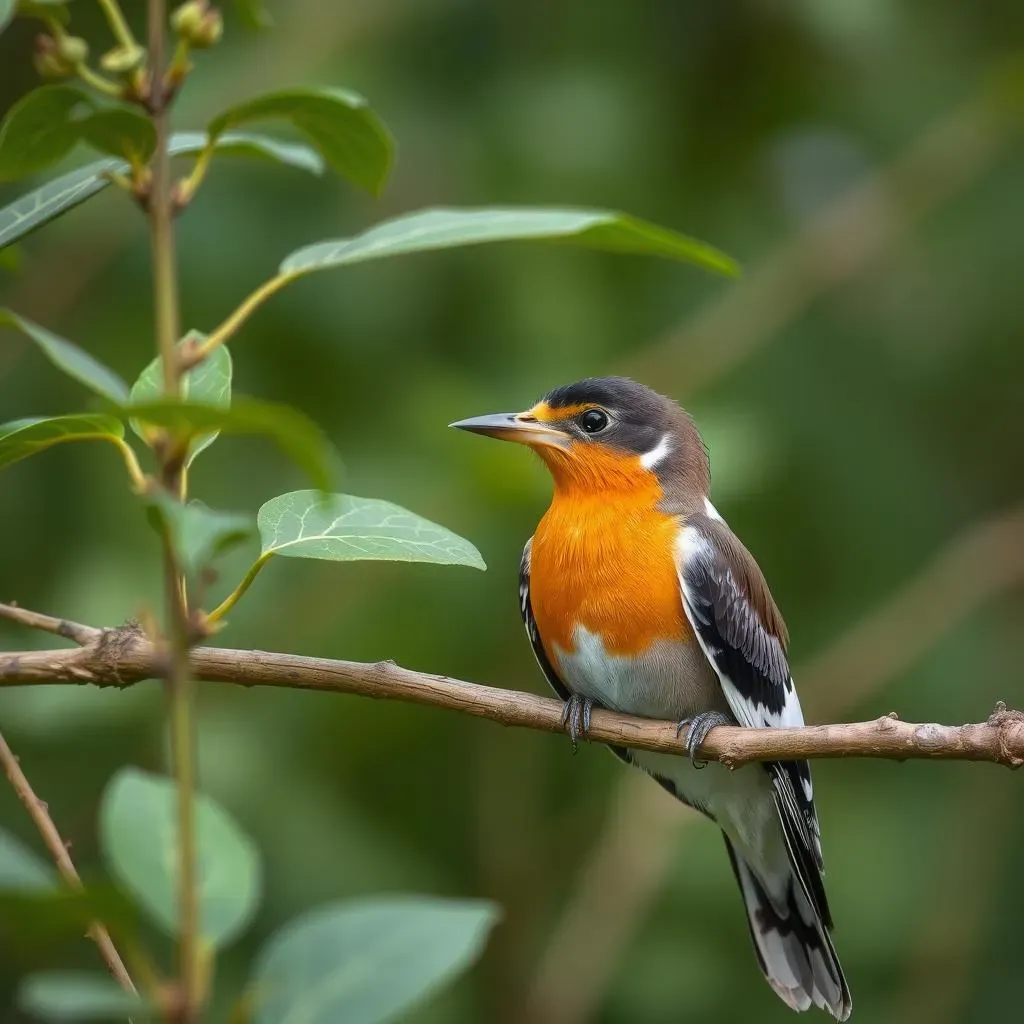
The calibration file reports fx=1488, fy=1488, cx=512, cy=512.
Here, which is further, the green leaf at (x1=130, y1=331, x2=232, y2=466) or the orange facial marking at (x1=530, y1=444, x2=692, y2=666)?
the orange facial marking at (x1=530, y1=444, x2=692, y2=666)

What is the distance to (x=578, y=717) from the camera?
14.6 feet

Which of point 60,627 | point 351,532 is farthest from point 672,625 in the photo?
point 351,532

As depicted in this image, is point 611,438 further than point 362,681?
Yes

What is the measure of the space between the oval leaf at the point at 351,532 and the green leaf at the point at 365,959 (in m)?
0.84

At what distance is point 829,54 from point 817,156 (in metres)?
0.89

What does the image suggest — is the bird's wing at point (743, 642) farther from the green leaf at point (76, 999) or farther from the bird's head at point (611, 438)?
the green leaf at point (76, 999)

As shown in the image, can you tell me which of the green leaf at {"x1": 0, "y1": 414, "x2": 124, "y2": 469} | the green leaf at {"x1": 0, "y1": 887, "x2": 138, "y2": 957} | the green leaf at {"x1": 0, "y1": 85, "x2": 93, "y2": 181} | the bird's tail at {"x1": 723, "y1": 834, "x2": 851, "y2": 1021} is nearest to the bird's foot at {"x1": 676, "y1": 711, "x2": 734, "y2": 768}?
the bird's tail at {"x1": 723, "y1": 834, "x2": 851, "y2": 1021}

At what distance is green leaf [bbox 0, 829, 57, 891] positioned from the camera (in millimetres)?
1490

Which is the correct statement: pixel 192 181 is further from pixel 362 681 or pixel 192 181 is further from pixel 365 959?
pixel 362 681

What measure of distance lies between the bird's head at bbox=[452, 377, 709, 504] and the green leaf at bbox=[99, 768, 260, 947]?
368 centimetres

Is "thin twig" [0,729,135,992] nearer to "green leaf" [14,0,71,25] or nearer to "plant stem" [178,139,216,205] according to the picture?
"plant stem" [178,139,216,205]

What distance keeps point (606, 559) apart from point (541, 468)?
1.24 metres

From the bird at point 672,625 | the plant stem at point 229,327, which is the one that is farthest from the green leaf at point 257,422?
the bird at point 672,625

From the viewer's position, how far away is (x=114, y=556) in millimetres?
5953
